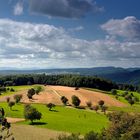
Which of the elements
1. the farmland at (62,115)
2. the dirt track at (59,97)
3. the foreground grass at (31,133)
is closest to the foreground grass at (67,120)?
the farmland at (62,115)

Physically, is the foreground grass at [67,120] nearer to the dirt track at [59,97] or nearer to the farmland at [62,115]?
the farmland at [62,115]

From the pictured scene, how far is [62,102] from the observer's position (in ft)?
544

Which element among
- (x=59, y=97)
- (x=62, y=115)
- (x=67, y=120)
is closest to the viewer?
(x=67, y=120)

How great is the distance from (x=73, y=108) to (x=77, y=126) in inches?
1910

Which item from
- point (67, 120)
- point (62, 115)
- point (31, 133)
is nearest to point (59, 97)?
point (62, 115)

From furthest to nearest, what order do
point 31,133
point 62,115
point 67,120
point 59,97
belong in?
1. point 59,97
2. point 62,115
3. point 67,120
4. point 31,133

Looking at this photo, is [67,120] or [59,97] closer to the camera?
[67,120]

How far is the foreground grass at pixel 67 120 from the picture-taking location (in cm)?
10136

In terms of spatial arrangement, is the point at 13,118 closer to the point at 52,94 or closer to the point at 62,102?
the point at 62,102

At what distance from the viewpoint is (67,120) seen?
118 m

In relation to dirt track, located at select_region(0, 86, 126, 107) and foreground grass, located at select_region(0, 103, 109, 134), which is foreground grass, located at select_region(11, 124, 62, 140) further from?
dirt track, located at select_region(0, 86, 126, 107)

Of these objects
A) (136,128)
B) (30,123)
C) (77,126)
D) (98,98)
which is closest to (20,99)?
(98,98)

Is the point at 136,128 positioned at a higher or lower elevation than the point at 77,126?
higher

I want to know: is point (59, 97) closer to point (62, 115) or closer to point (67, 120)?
point (62, 115)
